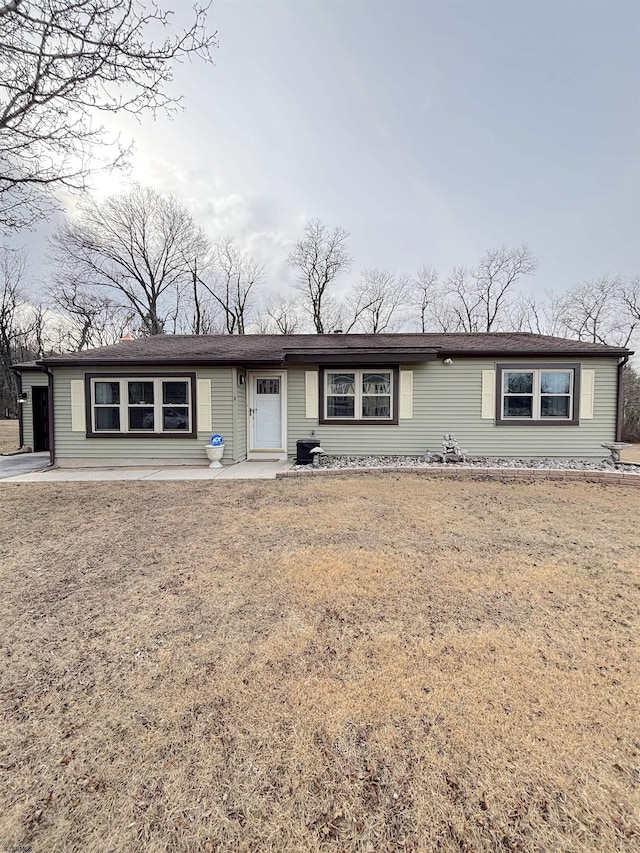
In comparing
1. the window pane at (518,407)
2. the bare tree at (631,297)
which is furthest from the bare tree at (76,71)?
the bare tree at (631,297)

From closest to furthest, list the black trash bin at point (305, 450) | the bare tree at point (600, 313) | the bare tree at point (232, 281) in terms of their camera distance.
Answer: the black trash bin at point (305, 450) < the bare tree at point (600, 313) < the bare tree at point (232, 281)

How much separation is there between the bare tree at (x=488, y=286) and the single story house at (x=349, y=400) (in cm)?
1583

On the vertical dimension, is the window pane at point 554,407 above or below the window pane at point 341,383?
below

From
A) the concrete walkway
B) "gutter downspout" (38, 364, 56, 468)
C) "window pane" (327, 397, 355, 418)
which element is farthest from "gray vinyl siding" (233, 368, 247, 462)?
"gutter downspout" (38, 364, 56, 468)

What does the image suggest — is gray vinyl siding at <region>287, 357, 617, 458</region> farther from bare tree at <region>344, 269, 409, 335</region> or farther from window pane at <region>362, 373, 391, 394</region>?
bare tree at <region>344, 269, 409, 335</region>

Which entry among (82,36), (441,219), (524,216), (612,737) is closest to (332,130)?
(441,219)

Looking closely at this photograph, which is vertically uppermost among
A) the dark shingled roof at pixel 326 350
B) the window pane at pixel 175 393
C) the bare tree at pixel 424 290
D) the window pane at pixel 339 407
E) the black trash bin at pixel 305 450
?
the bare tree at pixel 424 290

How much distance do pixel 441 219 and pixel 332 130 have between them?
229 inches

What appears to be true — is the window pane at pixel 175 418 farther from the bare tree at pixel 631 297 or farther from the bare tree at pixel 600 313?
the bare tree at pixel 631 297

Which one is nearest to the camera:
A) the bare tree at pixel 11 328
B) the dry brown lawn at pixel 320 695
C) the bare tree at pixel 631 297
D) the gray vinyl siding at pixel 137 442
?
the dry brown lawn at pixel 320 695

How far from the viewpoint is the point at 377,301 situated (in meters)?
23.4

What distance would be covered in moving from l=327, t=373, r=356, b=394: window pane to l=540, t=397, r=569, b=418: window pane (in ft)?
14.3

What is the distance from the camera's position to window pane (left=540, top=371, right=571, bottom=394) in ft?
28.3

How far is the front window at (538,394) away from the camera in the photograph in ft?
28.3
